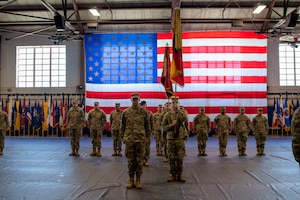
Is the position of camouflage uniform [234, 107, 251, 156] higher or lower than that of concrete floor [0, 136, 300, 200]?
higher

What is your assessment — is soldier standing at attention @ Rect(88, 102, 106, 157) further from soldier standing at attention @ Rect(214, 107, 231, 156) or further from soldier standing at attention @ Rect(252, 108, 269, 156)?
soldier standing at attention @ Rect(252, 108, 269, 156)

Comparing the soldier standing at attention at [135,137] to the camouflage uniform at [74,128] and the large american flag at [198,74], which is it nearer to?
the camouflage uniform at [74,128]

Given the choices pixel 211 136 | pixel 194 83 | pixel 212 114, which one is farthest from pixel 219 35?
pixel 211 136

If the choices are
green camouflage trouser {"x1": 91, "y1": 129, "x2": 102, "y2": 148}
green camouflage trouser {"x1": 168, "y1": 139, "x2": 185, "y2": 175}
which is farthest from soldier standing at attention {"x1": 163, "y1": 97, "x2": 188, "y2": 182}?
green camouflage trouser {"x1": 91, "y1": 129, "x2": 102, "y2": 148}

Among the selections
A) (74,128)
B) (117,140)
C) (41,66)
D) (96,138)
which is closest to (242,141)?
(117,140)

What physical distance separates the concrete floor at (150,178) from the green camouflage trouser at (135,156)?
358 millimetres

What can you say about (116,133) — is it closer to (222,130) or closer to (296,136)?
(222,130)

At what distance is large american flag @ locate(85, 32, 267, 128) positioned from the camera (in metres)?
16.2

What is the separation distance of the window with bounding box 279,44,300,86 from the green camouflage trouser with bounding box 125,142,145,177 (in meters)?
14.0

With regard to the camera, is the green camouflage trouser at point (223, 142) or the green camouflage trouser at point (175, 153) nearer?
the green camouflage trouser at point (175, 153)

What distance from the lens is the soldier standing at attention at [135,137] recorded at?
5.96 metres

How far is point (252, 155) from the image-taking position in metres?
10.1

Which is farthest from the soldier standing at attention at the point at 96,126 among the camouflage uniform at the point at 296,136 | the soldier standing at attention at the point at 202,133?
the camouflage uniform at the point at 296,136

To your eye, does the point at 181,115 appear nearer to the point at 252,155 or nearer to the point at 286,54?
the point at 252,155
